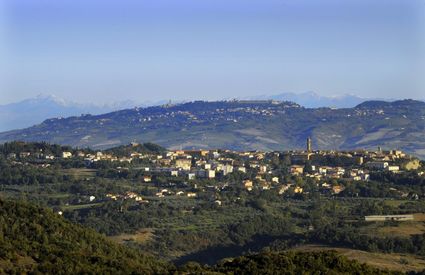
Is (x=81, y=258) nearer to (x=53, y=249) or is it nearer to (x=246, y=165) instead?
(x=53, y=249)

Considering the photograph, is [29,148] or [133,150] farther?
[133,150]

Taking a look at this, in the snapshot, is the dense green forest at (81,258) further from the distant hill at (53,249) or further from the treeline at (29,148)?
the treeline at (29,148)

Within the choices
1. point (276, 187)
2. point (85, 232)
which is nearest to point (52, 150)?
point (276, 187)

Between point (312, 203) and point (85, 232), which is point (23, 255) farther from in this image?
point (312, 203)

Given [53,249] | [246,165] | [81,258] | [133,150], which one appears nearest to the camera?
[81,258]

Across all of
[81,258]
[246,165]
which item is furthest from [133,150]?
[81,258]

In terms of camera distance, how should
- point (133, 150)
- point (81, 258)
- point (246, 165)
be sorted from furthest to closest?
point (133, 150) < point (246, 165) < point (81, 258)

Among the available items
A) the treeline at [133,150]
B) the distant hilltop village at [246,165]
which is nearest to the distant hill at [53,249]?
the distant hilltop village at [246,165]
